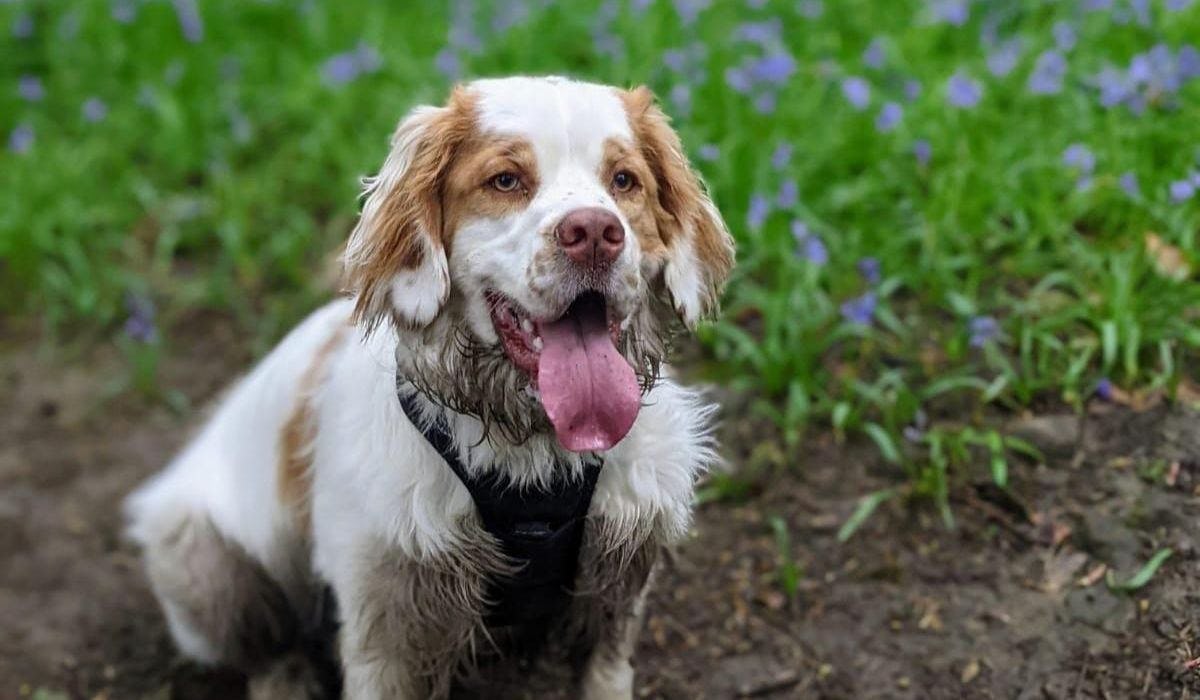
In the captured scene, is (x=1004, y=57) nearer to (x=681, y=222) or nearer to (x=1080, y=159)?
(x=1080, y=159)

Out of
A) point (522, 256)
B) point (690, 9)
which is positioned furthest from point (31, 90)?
point (522, 256)

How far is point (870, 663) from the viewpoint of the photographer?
3484 mm

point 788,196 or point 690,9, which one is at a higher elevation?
point 690,9

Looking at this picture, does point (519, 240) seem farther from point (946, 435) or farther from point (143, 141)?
point (143, 141)

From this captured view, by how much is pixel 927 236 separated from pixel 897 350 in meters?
0.42

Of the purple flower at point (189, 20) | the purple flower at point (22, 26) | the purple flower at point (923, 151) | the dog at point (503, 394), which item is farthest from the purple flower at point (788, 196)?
the purple flower at point (22, 26)

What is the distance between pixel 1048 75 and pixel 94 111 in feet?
13.6

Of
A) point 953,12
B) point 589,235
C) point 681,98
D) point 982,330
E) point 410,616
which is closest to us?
point 589,235

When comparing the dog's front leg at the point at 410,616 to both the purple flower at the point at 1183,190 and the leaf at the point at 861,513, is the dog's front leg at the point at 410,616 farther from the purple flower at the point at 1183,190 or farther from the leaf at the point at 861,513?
the purple flower at the point at 1183,190

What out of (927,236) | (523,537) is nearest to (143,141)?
(927,236)

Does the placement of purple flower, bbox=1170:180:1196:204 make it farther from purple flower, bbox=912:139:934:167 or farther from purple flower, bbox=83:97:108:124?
purple flower, bbox=83:97:108:124

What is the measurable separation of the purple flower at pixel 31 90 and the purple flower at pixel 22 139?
17 cm

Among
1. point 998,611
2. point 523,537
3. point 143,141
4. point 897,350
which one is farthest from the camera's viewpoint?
point 143,141

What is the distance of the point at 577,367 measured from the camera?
8.30 feet
